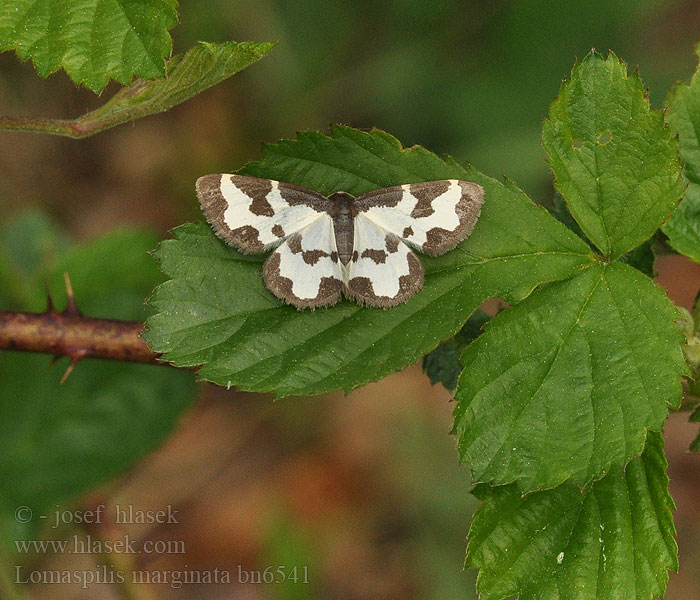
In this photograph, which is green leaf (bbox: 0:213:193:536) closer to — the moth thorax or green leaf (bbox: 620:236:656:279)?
the moth thorax

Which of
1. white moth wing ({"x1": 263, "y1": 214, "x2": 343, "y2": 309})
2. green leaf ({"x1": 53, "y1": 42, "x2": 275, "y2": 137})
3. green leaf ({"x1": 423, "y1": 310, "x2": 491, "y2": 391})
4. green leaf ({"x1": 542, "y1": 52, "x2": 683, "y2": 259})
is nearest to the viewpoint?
green leaf ({"x1": 53, "y1": 42, "x2": 275, "y2": 137})

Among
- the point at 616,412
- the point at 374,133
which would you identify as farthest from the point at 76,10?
the point at 616,412

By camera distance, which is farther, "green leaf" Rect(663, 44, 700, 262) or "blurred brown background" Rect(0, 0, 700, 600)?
"blurred brown background" Rect(0, 0, 700, 600)

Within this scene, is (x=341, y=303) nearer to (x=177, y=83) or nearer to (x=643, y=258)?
Answer: (x=177, y=83)

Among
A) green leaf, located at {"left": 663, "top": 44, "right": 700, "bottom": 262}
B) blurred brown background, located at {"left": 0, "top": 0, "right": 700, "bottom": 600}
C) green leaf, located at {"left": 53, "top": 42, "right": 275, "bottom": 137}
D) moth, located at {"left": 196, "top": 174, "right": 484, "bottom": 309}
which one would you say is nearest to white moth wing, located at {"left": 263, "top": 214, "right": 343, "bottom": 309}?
moth, located at {"left": 196, "top": 174, "right": 484, "bottom": 309}

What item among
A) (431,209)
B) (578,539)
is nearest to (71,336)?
(431,209)

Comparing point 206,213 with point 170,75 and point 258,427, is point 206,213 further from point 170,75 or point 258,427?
point 258,427

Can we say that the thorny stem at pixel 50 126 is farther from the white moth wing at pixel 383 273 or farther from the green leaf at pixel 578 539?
the green leaf at pixel 578 539
